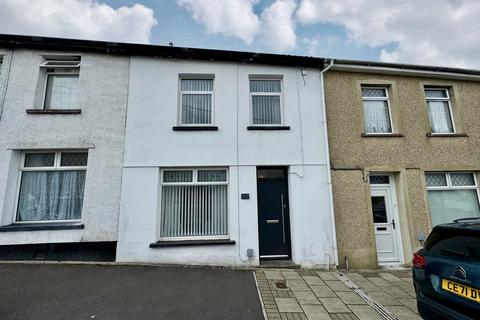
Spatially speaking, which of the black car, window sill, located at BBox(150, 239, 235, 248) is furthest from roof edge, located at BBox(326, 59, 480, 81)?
window sill, located at BBox(150, 239, 235, 248)

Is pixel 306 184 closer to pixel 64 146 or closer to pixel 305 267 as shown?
pixel 305 267

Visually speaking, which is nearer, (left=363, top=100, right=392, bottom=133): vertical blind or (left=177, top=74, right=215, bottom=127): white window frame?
(left=177, top=74, right=215, bottom=127): white window frame

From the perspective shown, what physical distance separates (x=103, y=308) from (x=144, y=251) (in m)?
1.79

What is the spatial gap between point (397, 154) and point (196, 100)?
5.72 metres

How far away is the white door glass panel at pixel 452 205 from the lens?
623 cm

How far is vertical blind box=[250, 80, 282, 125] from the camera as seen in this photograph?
6.28 metres

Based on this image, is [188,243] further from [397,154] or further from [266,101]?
[397,154]

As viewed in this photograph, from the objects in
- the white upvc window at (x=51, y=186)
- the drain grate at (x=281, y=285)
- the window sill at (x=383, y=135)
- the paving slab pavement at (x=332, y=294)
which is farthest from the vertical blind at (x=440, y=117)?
the white upvc window at (x=51, y=186)

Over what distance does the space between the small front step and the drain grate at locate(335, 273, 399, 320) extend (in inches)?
38.6

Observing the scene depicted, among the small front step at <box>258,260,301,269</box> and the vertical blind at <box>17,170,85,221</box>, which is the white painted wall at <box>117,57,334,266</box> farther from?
the vertical blind at <box>17,170,85,221</box>

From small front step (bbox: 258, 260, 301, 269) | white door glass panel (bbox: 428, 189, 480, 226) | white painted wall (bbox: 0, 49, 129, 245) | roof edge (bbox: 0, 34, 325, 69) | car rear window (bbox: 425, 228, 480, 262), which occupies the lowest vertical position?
small front step (bbox: 258, 260, 301, 269)

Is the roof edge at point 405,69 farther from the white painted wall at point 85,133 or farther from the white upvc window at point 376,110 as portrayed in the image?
the white painted wall at point 85,133

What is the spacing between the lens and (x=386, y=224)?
6.09 metres

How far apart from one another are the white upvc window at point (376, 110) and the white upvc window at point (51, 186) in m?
7.75
